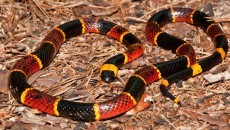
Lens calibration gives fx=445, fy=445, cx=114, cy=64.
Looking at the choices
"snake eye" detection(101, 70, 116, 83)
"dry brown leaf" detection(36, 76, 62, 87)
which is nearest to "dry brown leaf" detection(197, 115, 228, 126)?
"snake eye" detection(101, 70, 116, 83)

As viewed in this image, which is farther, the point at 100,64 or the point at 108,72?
the point at 100,64

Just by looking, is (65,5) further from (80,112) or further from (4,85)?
(80,112)

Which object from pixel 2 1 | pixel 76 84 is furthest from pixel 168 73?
pixel 2 1

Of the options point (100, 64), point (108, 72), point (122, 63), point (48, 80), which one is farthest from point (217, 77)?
point (48, 80)

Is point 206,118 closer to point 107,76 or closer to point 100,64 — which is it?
point 107,76

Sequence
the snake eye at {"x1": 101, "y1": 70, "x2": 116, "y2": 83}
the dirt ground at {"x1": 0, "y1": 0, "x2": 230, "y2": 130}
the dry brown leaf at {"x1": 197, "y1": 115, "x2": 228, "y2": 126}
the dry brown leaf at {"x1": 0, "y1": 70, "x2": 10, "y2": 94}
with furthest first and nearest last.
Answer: the snake eye at {"x1": 101, "y1": 70, "x2": 116, "y2": 83}
the dry brown leaf at {"x1": 0, "y1": 70, "x2": 10, "y2": 94}
the dirt ground at {"x1": 0, "y1": 0, "x2": 230, "y2": 130}
the dry brown leaf at {"x1": 197, "y1": 115, "x2": 228, "y2": 126}

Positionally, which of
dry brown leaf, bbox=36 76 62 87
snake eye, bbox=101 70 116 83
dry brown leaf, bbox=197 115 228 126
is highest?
snake eye, bbox=101 70 116 83

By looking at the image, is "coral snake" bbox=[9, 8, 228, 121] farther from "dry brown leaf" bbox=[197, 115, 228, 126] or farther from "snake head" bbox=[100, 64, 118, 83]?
"dry brown leaf" bbox=[197, 115, 228, 126]
